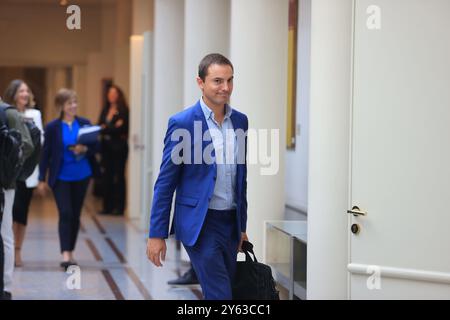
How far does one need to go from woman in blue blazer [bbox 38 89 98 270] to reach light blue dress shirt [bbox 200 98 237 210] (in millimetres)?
4989

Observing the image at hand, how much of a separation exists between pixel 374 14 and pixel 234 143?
1350 mm

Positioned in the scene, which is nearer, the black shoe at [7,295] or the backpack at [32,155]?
the black shoe at [7,295]

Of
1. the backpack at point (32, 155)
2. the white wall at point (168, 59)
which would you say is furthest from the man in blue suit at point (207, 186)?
the white wall at point (168, 59)

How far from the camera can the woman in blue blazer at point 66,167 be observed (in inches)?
376

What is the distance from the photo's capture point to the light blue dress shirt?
15.6 feet

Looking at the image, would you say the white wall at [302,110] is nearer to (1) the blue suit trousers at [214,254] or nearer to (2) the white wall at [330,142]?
(2) the white wall at [330,142]

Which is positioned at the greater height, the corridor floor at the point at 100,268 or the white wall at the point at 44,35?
the white wall at the point at 44,35

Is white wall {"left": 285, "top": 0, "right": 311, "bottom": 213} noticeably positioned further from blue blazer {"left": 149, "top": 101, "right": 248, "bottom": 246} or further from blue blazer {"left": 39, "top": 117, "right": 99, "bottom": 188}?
blue blazer {"left": 149, "top": 101, "right": 248, "bottom": 246}

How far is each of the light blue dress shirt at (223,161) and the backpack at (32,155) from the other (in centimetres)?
375

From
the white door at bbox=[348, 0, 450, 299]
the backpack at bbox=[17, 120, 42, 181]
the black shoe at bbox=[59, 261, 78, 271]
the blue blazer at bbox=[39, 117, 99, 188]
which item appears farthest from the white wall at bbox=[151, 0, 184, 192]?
the white door at bbox=[348, 0, 450, 299]

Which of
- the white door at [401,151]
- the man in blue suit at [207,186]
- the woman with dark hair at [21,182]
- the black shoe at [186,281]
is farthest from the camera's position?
the woman with dark hair at [21,182]

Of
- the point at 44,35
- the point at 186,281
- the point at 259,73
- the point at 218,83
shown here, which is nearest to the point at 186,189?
the point at 218,83
